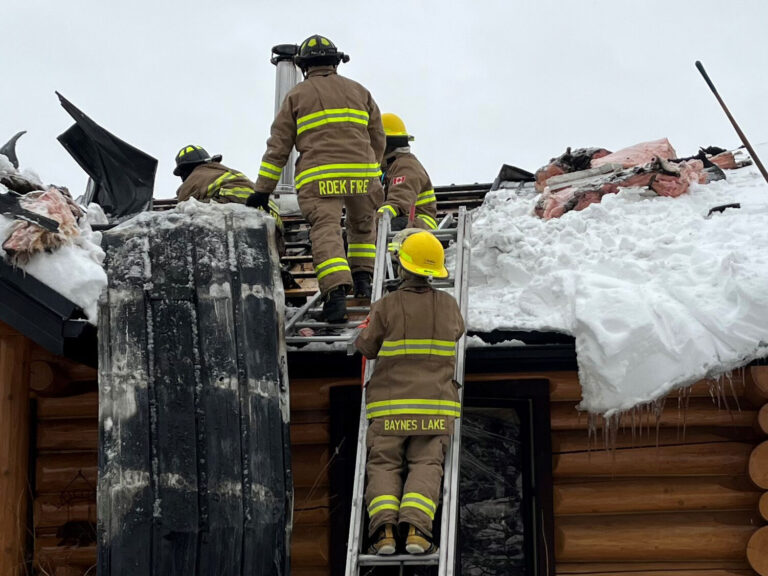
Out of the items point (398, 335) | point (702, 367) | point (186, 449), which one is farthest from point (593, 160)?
point (186, 449)

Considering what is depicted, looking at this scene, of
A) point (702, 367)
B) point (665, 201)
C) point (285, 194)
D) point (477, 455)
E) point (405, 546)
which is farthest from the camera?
point (285, 194)

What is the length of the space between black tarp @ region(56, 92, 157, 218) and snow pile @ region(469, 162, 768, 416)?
289 centimetres

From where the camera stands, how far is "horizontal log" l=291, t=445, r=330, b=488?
6.25 metres

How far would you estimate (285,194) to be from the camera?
9250 mm

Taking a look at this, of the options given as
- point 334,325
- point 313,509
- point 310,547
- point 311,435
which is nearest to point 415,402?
point 334,325

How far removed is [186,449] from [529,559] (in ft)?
7.89

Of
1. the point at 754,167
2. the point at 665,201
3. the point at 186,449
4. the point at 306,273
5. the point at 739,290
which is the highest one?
the point at 754,167

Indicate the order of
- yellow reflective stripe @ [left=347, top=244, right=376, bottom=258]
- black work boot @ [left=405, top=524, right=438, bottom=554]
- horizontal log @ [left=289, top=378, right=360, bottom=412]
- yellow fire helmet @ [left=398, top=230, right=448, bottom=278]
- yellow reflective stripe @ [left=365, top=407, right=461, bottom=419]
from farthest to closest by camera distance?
yellow reflective stripe @ [left=347, top=244, right=376, bottom=258]
horizontal log @ [left=289, top=378, right=360, bottom=412]
yellow fire helmet @ [left=398, top=230, right=448, bottom=278]
yellow reflective stripe @ [left=365, top=407, right=461, bottom=419]
black work boot @ [left=405, top=524, right=438, bottom=554]

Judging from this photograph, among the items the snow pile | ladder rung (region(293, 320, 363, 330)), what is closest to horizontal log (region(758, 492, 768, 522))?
the snow pile

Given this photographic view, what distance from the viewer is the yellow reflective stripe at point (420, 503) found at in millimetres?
4668

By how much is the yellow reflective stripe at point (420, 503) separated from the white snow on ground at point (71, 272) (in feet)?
6.57

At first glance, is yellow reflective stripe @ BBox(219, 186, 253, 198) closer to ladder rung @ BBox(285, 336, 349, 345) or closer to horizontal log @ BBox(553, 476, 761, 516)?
ladder rung @ BBox(285, 336, 349, 345)

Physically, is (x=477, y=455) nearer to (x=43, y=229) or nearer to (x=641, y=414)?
(x=641, y=414)

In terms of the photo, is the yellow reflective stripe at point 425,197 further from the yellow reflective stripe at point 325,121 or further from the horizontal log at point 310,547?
the horizontal log at point 310,547
